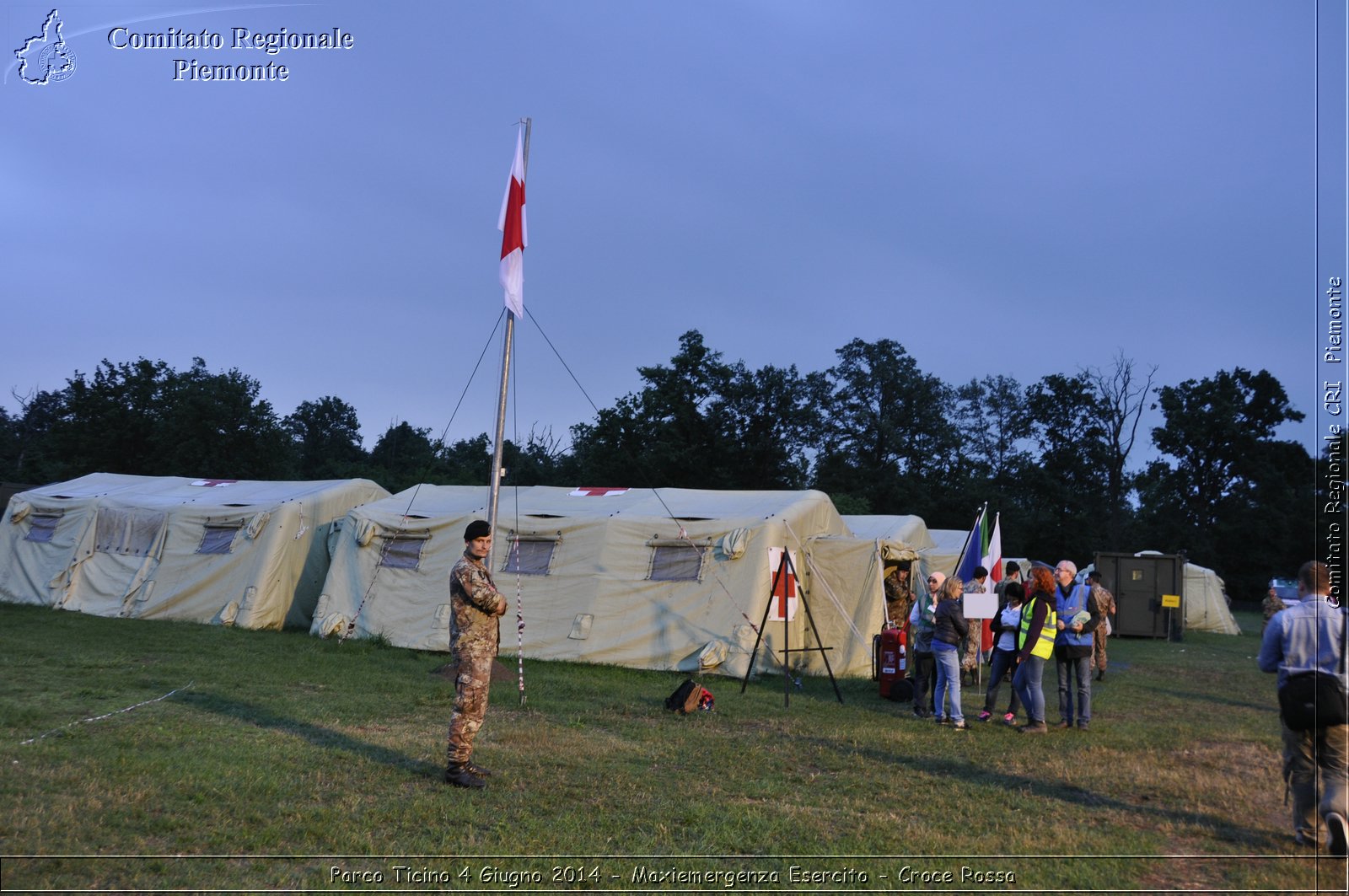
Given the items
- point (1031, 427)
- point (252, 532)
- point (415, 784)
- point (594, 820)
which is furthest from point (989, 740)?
point (1031, 427)

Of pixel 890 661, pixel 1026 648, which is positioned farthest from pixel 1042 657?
pixel 890 661

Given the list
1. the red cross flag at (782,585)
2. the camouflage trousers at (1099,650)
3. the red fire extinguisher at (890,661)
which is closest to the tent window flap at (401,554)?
the red cross flag at (782,585)

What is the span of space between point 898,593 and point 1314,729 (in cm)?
996

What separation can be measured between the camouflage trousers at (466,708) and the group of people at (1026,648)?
18.9 ft

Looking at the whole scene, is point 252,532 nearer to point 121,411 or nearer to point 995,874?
point 995,874

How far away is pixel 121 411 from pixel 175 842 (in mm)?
47352

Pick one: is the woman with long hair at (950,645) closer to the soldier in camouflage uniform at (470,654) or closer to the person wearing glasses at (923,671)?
the person wearing glasses at (923,671)

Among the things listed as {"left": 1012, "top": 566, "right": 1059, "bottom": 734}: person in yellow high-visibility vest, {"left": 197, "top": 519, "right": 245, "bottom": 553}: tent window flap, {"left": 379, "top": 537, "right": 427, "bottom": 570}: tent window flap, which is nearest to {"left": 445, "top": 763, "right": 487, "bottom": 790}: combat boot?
{"left": 1012, "top": 566, "right": 1059, "bottom": 734}: person in yellow high-visibility vest

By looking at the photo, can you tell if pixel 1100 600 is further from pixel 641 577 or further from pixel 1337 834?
pixel 1337 834

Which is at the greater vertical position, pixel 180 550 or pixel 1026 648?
pixel 180 550

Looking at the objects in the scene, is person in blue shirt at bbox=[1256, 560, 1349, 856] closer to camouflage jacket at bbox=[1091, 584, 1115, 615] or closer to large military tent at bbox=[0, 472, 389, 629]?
camouflage jacket at bbox=[1091, 584, 1115, 615]

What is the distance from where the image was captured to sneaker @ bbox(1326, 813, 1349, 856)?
5551mm

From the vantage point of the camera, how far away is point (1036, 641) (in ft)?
32.6

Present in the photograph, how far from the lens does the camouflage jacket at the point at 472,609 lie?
22.9 feet
